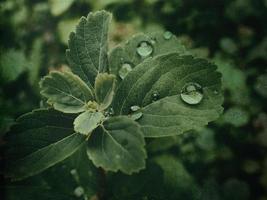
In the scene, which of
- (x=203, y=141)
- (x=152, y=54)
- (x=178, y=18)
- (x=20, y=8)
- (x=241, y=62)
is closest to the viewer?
(x=152, y=54)

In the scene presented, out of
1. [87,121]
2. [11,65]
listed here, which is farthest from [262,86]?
[11,65]

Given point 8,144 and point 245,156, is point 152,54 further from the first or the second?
point 245,156

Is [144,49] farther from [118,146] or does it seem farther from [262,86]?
[262,86]

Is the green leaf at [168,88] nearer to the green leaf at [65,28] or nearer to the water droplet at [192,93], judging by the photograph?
the water droplet at [192,93]

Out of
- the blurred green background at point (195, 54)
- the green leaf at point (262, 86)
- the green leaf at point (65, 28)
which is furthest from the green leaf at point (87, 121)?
the green leaf at point (65, 28)

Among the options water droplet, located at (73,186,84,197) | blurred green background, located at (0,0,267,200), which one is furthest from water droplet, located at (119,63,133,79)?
water droplet, located at (73,186,84,197)

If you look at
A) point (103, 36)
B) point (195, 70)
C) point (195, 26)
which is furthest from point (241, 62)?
point (103, 36)
